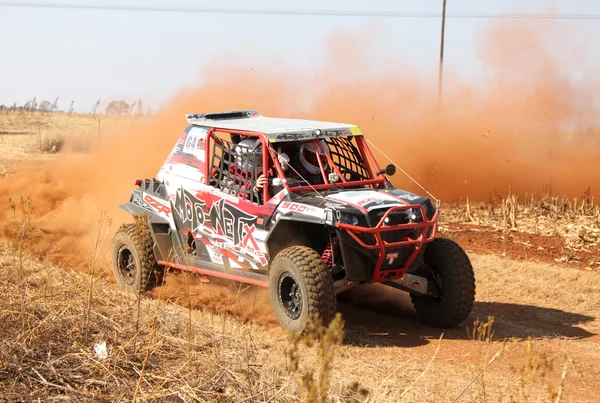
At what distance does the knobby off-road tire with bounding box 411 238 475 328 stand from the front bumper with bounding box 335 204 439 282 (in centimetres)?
44

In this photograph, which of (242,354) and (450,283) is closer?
(242,354)

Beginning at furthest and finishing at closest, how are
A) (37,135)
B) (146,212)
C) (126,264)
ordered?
(37,135), (126,264), (146,212)

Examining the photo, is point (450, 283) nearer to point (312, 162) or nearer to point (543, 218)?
point (312, 162)

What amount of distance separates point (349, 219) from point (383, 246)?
0.43 meters

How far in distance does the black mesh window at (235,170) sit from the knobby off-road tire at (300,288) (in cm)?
95

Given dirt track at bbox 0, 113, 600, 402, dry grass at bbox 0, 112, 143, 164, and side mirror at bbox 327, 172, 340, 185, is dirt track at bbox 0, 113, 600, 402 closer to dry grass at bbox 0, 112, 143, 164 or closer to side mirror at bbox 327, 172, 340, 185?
side mirror at bbox 327, 172, 340, 185

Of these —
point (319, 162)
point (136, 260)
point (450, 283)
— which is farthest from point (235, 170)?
point (450, 283)

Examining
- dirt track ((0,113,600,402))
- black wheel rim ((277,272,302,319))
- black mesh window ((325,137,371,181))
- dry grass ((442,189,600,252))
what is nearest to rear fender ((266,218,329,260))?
black wheel rim ((277,272,302,319))

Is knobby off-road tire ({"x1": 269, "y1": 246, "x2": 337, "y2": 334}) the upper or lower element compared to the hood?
lower

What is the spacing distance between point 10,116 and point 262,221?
149ft

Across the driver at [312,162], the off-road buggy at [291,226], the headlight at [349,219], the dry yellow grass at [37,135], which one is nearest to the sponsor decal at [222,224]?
the off-road buggy at [291,226]

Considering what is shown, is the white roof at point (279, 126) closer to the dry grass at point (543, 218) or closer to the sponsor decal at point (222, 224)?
the sponsor decal at point (222, 224)

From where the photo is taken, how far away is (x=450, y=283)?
8633 mm

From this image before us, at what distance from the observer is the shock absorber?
8.27 metres
